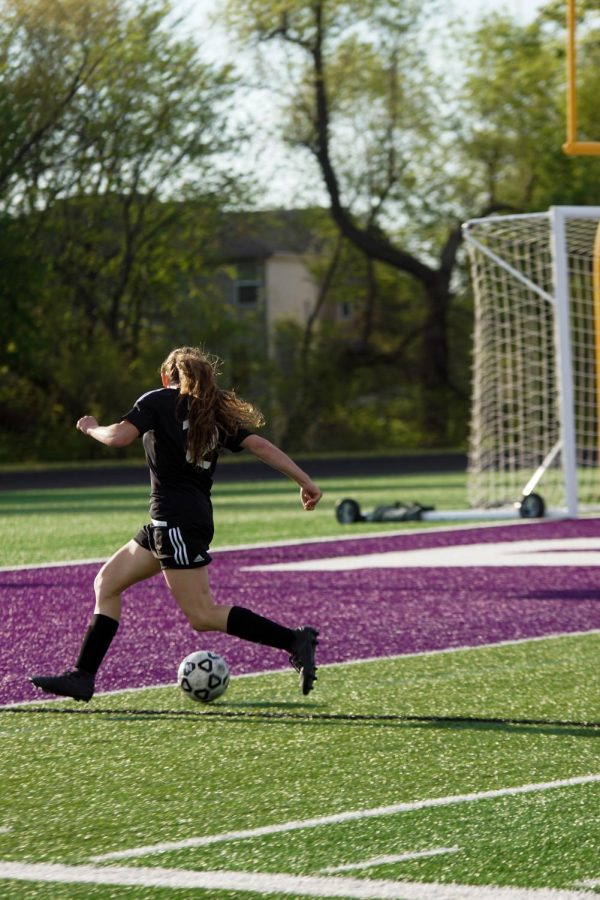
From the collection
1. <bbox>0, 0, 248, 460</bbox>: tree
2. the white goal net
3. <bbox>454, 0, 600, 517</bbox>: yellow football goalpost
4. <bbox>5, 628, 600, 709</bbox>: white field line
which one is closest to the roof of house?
<bbox>0, 0, 248, 460</bbox>: tree

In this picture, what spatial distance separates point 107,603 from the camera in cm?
784

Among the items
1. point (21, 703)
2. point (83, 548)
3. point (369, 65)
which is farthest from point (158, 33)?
point (21, 703)

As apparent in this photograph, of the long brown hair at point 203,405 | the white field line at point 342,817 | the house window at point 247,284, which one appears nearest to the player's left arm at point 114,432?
the long brown hair at point 203,405

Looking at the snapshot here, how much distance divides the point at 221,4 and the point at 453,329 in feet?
44.3

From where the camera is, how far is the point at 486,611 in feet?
37.7

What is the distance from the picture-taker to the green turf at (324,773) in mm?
5016

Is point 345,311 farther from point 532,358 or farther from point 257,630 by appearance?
point 257,630

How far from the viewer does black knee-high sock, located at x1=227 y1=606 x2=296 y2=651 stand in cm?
786

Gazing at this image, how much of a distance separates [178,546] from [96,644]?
0.64 m

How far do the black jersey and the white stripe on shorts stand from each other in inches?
2.1

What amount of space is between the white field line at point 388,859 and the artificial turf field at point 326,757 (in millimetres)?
12

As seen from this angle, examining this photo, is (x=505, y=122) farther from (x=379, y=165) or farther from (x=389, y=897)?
(x=389, y=897)

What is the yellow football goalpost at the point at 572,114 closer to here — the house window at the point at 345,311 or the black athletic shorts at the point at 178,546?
the black athletic shorts at the point at 178,546

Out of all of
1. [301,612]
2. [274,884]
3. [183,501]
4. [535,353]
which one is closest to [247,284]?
[535,353]
